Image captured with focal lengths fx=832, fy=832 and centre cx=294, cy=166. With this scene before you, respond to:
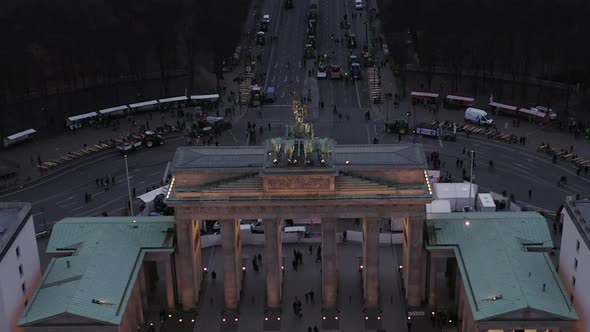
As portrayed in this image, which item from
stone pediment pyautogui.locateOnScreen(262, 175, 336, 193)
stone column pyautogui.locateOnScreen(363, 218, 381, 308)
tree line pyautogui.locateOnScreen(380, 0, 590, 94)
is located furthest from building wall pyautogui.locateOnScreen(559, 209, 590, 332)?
tree line pyautogui.locateOnScreen(380, 0, 590, 94)

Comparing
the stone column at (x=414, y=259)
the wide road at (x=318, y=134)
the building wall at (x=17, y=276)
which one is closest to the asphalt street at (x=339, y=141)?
the wide road at (x=318, y=134)

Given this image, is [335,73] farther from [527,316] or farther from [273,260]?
[527,316]

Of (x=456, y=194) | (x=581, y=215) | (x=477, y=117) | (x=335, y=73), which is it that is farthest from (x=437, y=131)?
(x=581, y=215)

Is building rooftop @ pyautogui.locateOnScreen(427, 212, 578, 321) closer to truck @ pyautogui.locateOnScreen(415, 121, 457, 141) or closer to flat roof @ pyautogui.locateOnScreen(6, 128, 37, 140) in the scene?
truck @ pyautogui.locateOnScreen(415, 121, 457, 141)

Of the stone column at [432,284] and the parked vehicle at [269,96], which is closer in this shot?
the stone column at [432,284]

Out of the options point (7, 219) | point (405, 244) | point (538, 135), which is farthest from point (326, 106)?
point (7, 219)

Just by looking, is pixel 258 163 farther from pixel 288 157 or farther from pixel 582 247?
pixel 582 247

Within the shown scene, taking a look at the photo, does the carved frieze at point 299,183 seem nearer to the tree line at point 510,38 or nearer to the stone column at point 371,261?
the stone column at point 371,261
